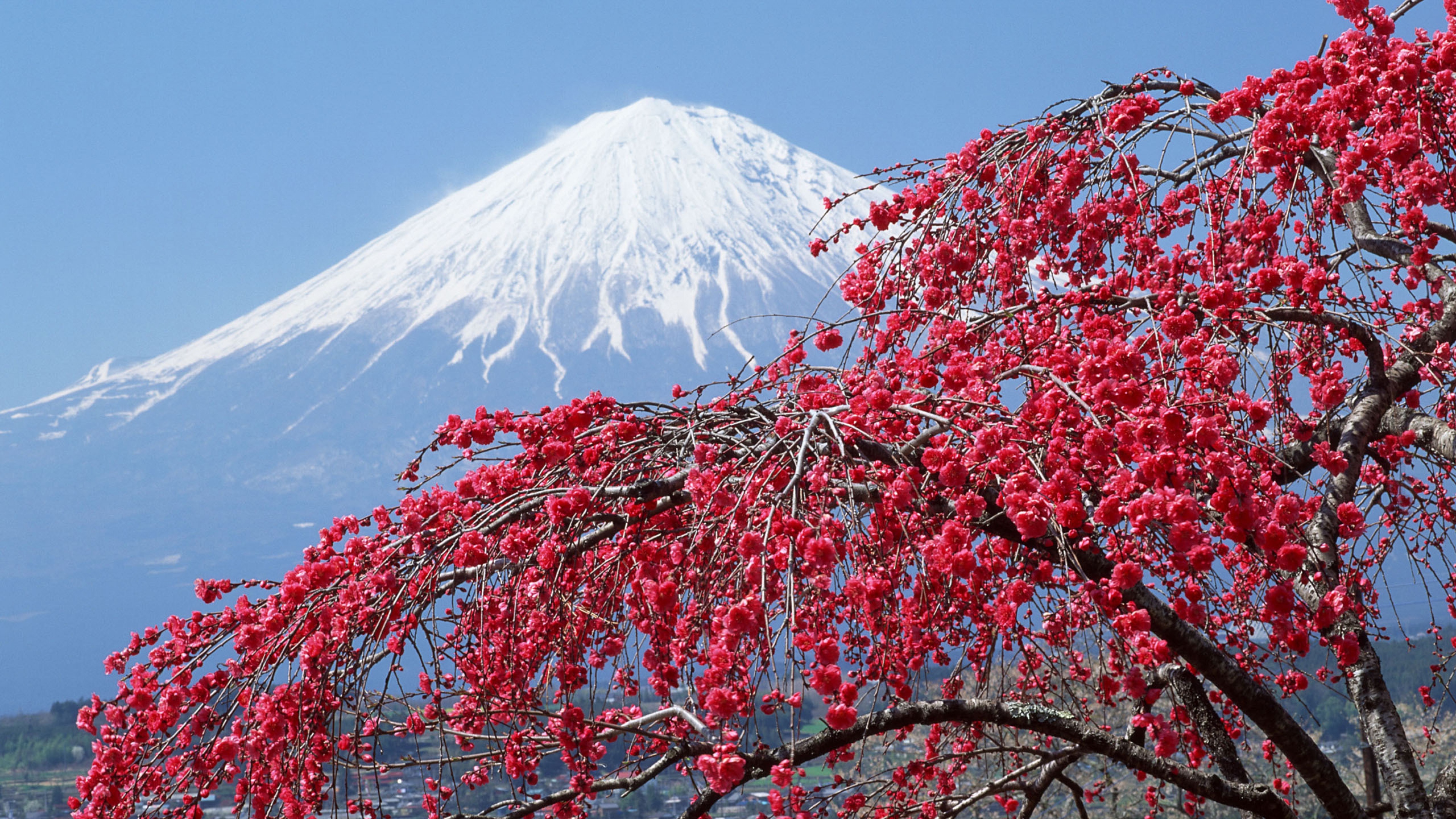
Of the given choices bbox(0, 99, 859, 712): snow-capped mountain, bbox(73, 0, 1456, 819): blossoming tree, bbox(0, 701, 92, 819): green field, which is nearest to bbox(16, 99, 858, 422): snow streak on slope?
bbox(0, 99, 859, 712): snow-capped mountain

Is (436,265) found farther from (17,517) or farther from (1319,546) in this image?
(1319,546)

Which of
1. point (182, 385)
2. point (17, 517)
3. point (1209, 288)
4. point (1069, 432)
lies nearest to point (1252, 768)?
point (1209, 288)

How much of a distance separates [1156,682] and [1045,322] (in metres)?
1.53

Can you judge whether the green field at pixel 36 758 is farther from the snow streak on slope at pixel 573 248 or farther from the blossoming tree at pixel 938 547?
the snow streak on slope at pixel 573 248

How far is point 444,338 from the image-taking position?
12250 cm

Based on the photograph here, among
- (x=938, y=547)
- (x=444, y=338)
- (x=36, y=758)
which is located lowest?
(x=938, y=547)

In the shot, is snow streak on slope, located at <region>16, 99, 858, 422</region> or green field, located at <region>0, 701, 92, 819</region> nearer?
green field, located at <region>0, 701, 92, 819</region>

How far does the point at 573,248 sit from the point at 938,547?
12139 cm

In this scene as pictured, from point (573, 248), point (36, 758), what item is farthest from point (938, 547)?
point (573, 248)

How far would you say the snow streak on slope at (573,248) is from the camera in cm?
11831

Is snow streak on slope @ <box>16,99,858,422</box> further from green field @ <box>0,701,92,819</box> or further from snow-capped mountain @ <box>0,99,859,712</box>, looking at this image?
green field @ <box>0,701,92,819</box>

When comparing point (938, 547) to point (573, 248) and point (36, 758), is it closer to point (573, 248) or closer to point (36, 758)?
point (36, 758)

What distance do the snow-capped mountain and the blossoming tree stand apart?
99359 millimetres

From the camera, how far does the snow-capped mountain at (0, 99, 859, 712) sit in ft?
367
